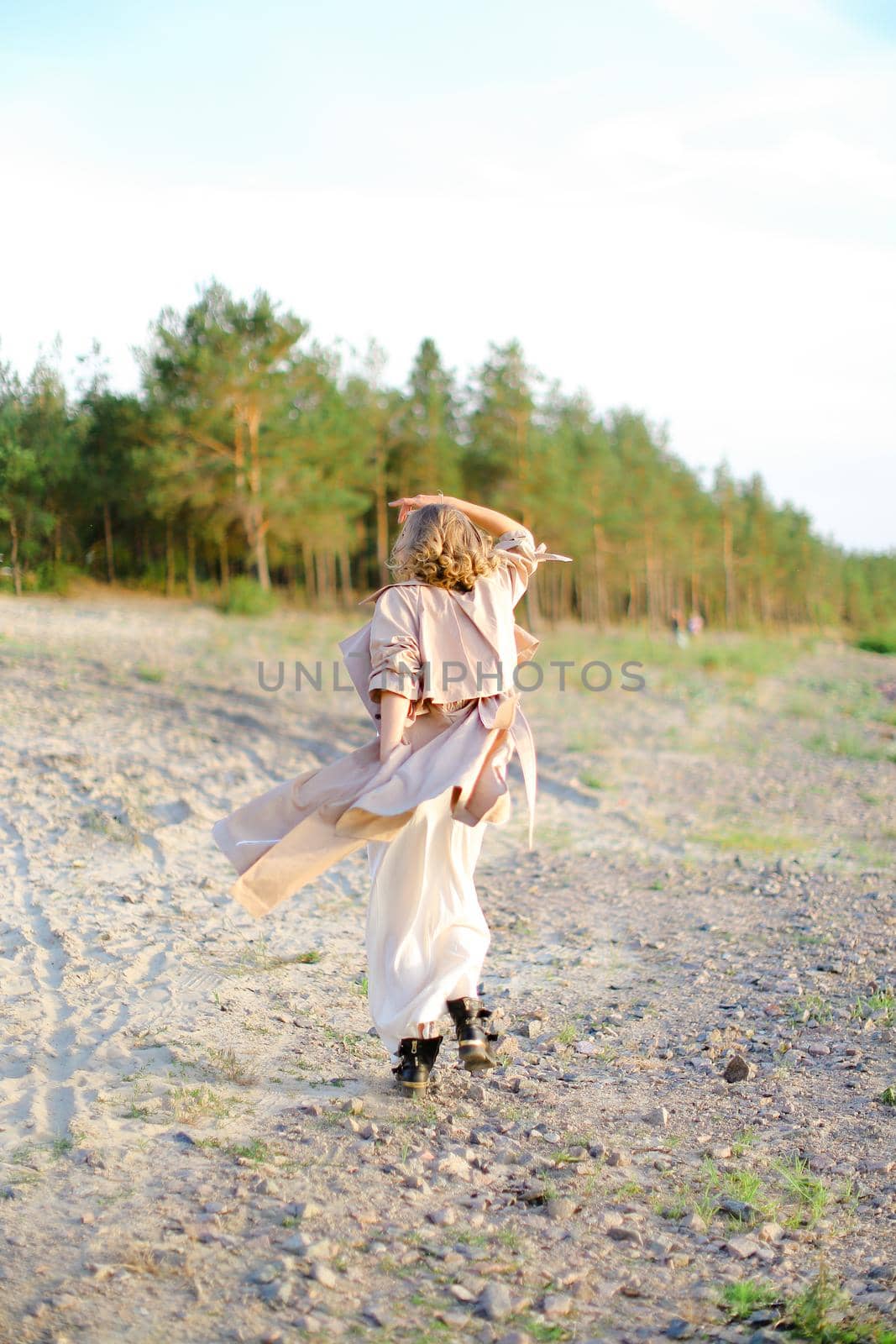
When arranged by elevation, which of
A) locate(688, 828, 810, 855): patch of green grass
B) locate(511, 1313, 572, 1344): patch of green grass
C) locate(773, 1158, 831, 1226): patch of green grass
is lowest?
locate(688, 828, 810, 855): patch of green grass

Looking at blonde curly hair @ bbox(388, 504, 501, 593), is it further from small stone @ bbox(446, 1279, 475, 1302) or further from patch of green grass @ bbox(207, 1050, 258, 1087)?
small stone @ bbox(446, 1279, 475, 1302)

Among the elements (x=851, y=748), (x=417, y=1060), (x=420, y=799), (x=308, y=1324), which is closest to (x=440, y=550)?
(x=420, y=799)

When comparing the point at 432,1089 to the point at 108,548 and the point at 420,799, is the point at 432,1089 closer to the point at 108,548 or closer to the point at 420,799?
the point at 420,799

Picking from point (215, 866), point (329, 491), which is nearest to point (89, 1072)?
point (215, 866)

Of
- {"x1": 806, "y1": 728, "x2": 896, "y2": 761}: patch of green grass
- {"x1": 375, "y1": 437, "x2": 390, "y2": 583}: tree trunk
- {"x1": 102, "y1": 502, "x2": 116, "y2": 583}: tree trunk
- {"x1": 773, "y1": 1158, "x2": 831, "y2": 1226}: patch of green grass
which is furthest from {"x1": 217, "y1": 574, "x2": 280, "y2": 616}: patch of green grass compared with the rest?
{"x1": 773, "y1": 1158, "x2": 831, "y2": 1226}: patch of green grass

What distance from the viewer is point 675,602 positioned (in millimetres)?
71812

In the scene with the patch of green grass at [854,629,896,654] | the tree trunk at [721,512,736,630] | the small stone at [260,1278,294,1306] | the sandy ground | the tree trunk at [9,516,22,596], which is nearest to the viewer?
the small stone at [260,1278,294,1306]

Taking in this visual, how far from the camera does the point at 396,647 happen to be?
4.02m

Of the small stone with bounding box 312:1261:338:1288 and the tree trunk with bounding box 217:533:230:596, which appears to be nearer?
the small stone with bounding box 312:1261:338:1288

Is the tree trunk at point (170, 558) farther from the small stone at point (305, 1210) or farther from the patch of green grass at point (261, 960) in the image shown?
the small stone at point (305, 1210)

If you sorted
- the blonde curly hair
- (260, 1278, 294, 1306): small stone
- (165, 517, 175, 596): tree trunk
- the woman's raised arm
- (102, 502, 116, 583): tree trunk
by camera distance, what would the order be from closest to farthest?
(260, 1278, 294, 1306): small stone → the blonde curly hair → the woman's raised arm → (102, 502, 116, 583): tree trunk → (165, 517, 175, 596): tree trunk

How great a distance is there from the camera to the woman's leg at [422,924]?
396cm

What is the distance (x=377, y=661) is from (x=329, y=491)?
89.6 ft

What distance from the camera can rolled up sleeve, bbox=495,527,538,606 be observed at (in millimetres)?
4418
